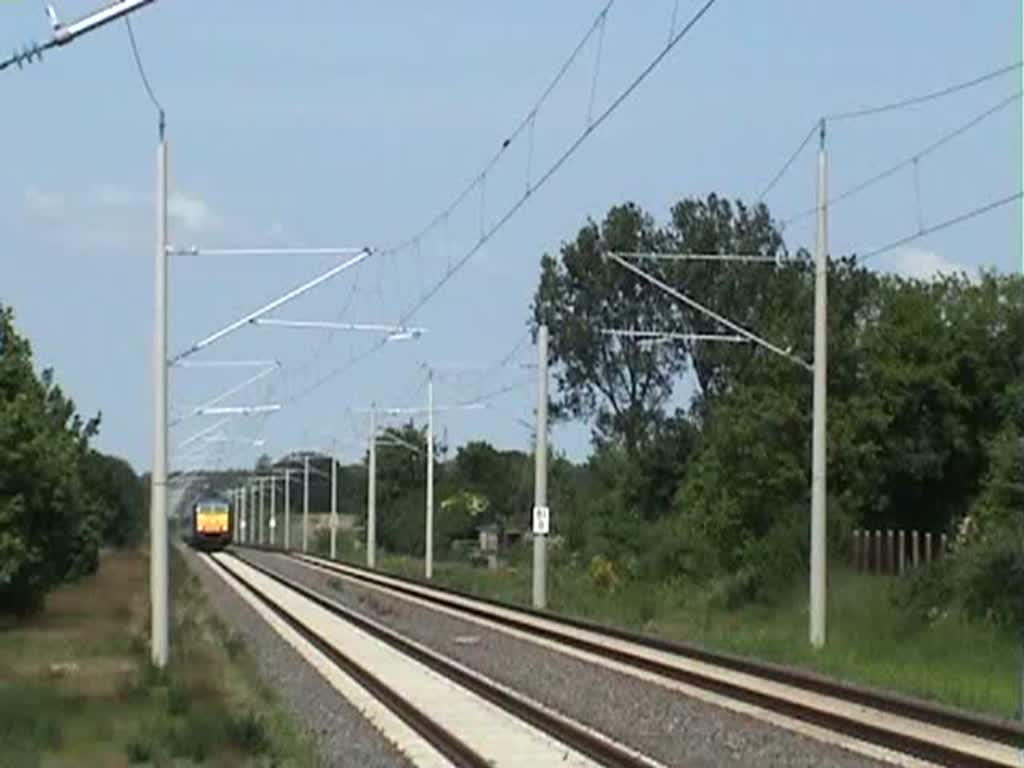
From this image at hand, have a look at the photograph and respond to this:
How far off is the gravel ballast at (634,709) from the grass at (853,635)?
3709mm

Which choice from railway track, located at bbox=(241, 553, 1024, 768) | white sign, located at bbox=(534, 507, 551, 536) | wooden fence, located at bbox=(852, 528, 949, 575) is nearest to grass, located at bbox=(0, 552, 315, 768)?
railway track, located at bbox=(241, 553, 1024, 768)

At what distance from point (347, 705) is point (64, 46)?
57.1 ft

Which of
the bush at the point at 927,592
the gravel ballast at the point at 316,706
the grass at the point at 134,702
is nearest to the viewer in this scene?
the grass at the point at 134,702

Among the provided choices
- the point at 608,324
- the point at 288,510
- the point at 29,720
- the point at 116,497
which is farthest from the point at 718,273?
the point at 29,720

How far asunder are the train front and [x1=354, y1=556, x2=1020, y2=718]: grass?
69.4m

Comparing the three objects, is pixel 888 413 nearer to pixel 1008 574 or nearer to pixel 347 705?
pixel 1008 574

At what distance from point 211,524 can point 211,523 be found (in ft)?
0.19

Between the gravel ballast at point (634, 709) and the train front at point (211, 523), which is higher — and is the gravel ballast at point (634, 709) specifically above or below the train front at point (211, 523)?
above

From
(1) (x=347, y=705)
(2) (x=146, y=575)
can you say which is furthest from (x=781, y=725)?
(2) (x=146, y=575)

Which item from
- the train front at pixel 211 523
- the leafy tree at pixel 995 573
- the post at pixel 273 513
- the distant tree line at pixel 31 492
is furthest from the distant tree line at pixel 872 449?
the post at pixel 273 513

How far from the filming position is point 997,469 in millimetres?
60781

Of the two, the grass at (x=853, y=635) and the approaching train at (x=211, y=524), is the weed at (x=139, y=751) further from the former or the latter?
the approaching train at (x=211, y=524)

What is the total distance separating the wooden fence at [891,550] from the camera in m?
57.1

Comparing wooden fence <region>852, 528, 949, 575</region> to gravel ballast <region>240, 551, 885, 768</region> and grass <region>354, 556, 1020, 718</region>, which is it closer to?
grass <region>354, 556, 1020, 718</region>
